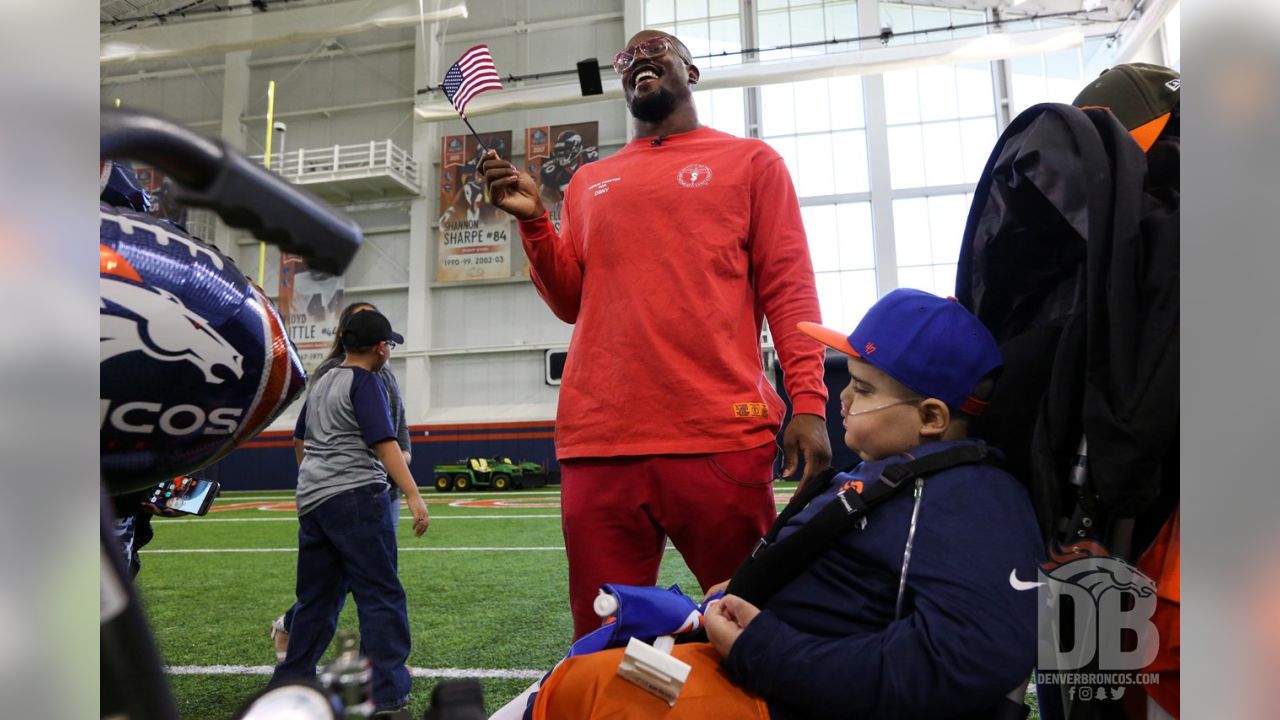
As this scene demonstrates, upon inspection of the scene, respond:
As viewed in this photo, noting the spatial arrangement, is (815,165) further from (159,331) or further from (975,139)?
(159,331)

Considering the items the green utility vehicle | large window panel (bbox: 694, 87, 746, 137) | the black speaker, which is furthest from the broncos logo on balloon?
large window panel (bbox: 694, 87, 746, 137)

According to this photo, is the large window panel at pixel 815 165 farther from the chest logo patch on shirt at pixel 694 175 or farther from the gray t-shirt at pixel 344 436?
the chest logo patch on shirt at pixel 694 175

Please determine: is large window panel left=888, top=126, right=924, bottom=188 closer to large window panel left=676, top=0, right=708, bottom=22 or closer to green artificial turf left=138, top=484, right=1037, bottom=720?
large window panel left=676, top=0, right=708, bottom=22

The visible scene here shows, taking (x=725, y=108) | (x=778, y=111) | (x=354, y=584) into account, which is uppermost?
(x=725, y=108)

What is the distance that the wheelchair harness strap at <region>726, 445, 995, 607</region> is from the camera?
1.31 m

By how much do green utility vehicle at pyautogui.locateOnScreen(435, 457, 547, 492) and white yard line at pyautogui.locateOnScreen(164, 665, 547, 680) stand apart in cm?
1113

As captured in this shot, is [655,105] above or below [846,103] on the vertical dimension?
below

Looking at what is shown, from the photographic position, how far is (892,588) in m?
1.28

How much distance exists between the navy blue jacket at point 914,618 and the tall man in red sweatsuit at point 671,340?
441 mm

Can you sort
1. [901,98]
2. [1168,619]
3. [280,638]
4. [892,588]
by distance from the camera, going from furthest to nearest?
[901,98] < [280,638] < [892,588] < [1168,619]

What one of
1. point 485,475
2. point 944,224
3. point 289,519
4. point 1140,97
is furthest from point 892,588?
point 944,224

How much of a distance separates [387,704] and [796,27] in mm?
16869

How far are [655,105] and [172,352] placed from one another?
152 centimetres
